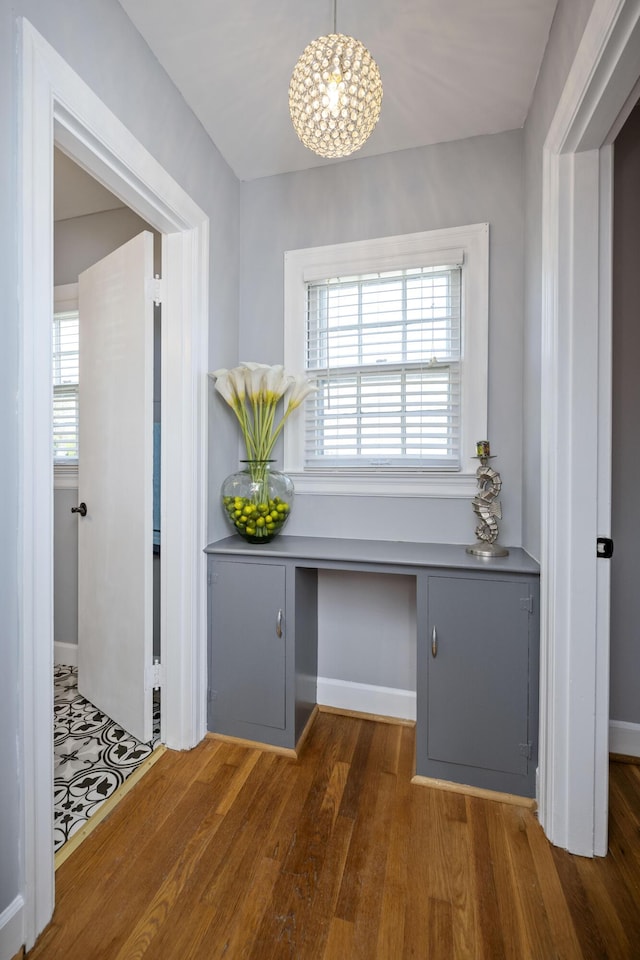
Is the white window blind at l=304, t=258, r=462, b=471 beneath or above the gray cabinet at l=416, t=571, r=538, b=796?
above

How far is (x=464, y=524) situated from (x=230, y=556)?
109 cm

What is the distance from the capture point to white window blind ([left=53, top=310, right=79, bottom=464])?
9.03ft

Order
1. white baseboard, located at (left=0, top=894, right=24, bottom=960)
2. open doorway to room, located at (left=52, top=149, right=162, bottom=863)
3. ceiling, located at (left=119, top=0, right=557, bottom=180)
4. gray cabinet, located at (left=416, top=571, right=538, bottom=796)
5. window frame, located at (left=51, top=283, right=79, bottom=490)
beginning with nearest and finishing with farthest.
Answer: white baseboard, located at (left=0, top=894, right=24, bottom=960)
ceiling, located at (left=119, top=0, right=557, bottom=180)
gray cabinet, located at (left=416, top=571, right=538, bottom=796)
open doorway to room, located at (left=52, top=149, right=162, bottom=863)
window frame, located at (left=51, top=283, right=79, bottom=490)

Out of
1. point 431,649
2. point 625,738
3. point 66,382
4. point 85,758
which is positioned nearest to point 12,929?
point 85,758

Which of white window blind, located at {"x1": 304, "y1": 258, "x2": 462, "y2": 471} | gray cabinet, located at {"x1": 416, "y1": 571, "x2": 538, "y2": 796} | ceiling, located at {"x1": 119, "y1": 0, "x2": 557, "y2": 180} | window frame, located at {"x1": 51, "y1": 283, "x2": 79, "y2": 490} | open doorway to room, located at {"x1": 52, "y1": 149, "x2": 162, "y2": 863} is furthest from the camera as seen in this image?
window frame, located at {"x1": 51, "y1": 283, "x2": 79, "y2": 490}

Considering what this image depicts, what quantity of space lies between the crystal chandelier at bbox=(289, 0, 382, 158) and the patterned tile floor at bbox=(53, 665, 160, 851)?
7.80 feet

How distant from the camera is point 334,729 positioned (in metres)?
2.12

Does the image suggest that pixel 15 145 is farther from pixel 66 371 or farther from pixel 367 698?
pixel 367 698

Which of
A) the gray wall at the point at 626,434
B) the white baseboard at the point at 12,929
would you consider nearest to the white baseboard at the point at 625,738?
the gray wall at the point at 626,434

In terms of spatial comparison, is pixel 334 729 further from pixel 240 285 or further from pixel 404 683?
pixel 240 285

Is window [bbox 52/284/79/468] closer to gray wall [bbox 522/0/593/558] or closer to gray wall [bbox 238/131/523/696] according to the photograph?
gray wall [bbox 238/131/523/696]

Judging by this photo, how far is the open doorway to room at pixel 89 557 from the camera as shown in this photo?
178 centimetres

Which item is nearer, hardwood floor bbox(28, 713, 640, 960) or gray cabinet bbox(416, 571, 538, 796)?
hardwood floor bbox(28, 713, 640, 960)

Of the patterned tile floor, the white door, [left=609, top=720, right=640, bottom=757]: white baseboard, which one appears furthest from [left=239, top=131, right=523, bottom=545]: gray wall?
the patterned tile floor
